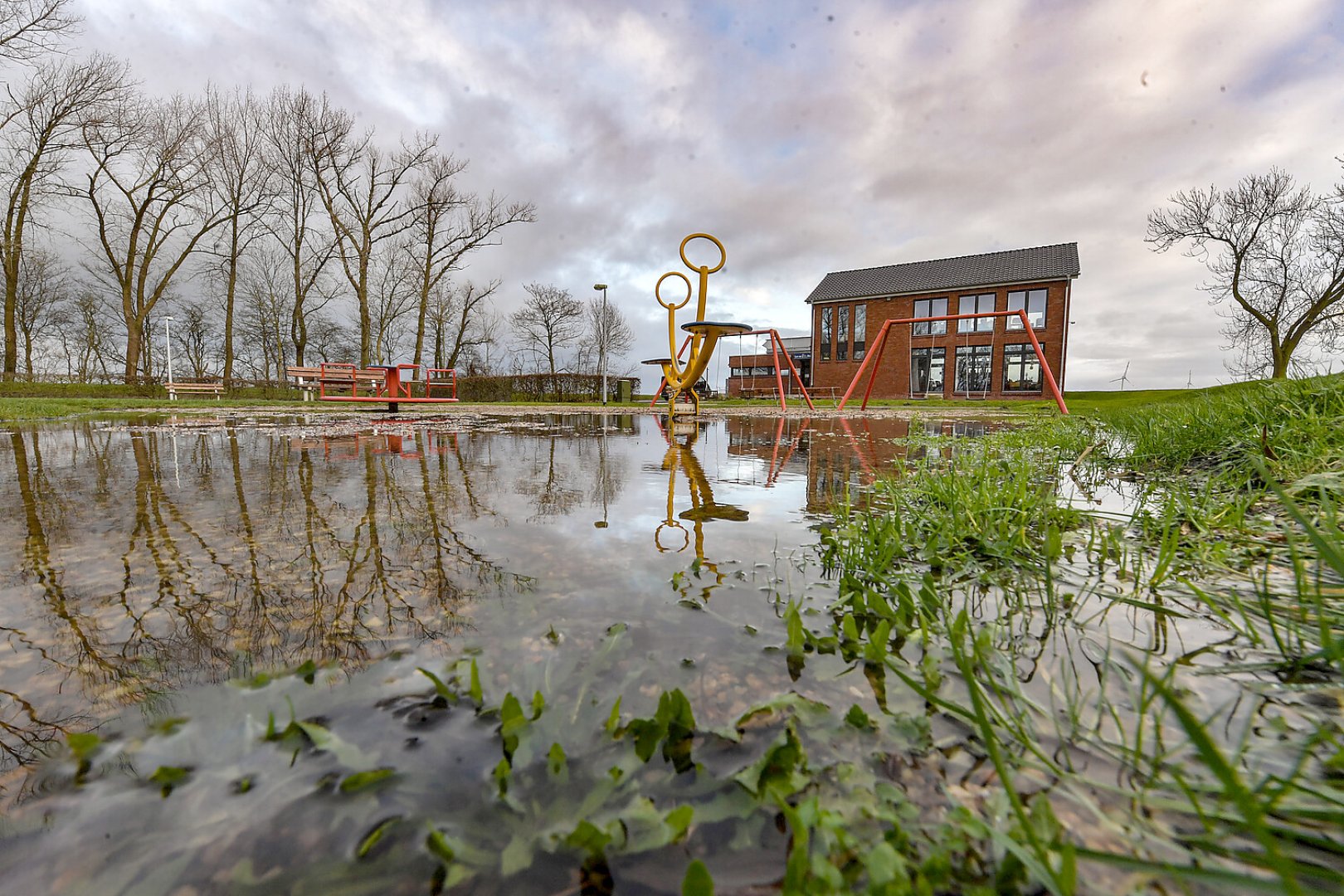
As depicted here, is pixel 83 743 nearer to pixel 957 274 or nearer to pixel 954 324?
pixel 954 324

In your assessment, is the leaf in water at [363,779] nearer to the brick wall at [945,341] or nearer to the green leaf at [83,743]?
the green leaf at [83,743]

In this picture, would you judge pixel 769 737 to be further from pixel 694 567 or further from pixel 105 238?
pixel 105 238

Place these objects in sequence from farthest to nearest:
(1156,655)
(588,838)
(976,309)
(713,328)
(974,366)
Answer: (974,366), (976,309), (713,328), (1156,655), (588,838)

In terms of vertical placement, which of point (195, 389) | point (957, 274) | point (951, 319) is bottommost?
point (195, 389)

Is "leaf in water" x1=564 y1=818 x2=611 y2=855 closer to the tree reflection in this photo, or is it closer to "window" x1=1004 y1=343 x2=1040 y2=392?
the tree reflection

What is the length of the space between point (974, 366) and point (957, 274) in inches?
203

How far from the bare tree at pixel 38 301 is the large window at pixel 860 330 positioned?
39.5 meters

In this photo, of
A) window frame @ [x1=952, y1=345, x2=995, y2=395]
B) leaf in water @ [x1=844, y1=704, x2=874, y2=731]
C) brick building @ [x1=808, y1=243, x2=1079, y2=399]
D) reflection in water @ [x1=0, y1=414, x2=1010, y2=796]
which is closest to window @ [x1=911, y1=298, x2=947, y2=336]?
brick building @ [x1=808, y1=243, x2=1079, y2=399]

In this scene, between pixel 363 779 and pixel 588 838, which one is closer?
pixel 588 838

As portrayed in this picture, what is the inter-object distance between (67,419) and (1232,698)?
12.4 meters

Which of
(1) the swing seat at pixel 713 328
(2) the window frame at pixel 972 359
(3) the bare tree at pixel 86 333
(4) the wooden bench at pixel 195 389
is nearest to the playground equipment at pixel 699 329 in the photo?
(1) the swing seat at pixel 713 328

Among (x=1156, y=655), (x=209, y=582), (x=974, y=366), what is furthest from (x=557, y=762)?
(x=974, y=366)

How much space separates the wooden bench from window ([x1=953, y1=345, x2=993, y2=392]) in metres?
32.7

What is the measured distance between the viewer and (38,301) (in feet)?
89.1
